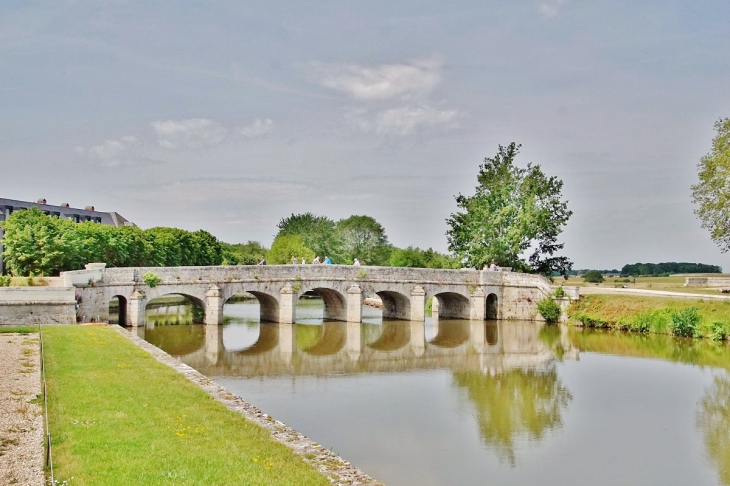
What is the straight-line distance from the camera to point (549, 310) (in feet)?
144

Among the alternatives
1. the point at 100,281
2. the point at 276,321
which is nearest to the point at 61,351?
the point at 100,281

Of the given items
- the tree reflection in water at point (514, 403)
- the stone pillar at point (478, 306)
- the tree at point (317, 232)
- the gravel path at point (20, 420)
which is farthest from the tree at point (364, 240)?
the gravel path at point (20, 420)

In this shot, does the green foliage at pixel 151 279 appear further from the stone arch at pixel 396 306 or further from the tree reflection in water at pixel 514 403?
the tree reflection in water at pixel 514 403

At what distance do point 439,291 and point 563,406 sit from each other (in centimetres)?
2420

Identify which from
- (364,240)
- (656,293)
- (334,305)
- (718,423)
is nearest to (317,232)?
(364,240)

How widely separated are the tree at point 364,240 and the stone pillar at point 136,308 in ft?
144

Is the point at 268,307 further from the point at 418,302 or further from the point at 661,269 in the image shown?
the point at 661,269

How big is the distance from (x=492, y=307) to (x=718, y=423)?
28745 millimetres

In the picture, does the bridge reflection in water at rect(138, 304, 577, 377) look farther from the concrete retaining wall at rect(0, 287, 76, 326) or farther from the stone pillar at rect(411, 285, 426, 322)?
the concrete retaining wall at rect(0, 287, 76, 326)

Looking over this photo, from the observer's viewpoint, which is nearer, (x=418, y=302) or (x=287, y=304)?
(x=287, y=304)

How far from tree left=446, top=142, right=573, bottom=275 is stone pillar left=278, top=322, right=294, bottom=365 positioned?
16.2 metres

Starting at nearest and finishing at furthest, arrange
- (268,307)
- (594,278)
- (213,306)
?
(213,306), (268,307), (594,278)

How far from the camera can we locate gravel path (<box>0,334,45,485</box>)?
9.79m

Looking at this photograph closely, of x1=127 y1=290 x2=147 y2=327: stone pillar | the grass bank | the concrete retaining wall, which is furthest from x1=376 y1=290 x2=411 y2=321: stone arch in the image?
the concrete retaining wall
